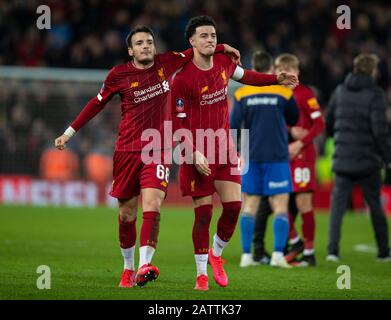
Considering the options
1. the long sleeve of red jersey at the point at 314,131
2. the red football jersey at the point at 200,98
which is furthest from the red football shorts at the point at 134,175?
the long sleeve of red jersey at the point at 314,131

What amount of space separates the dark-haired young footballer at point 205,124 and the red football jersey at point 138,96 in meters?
0.18

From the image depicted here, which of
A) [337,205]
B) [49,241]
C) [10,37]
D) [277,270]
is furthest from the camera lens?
[10,37]

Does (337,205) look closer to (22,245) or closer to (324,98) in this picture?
(22,245)

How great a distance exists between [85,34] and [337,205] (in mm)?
12217

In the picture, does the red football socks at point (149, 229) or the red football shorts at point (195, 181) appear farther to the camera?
the red football shorts at point (195, 181)

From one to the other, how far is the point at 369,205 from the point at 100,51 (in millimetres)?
11704

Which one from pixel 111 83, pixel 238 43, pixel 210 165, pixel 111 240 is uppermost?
pixel 238 43

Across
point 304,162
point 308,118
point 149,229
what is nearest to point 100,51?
point 308,118

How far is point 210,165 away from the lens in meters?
8.56

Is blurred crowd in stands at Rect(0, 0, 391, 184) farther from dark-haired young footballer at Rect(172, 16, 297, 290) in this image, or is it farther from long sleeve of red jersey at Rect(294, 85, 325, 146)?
dark-haired young footballer at Rect(172, 16, 297, 290)

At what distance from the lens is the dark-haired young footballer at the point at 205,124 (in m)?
8.41

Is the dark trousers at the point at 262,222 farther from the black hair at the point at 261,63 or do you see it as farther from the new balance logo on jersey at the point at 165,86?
the new balance logo on jersey at the point at 165,86
